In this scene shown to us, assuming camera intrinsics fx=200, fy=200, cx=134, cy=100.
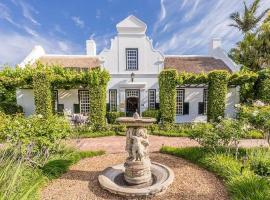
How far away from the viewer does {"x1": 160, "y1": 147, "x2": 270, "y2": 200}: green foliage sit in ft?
15.4

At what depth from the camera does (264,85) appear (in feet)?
55.3

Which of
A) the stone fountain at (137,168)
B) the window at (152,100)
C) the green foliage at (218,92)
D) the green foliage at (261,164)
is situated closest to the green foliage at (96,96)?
the window at (152,100)

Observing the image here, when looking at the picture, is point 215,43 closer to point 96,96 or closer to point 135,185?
point 96,96

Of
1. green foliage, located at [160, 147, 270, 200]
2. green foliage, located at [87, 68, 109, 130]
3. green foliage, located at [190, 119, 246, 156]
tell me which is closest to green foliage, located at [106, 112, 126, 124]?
green foliage, located at [87, 68, 109, 130]

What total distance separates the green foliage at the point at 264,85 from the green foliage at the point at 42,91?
17.4 m

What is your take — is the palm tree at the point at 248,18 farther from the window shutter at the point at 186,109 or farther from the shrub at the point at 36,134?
the shrub at the point at 36,134

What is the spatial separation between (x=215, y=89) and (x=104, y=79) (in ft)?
27.5

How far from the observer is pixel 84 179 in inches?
247

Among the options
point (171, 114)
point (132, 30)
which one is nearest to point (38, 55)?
point (132, 30)

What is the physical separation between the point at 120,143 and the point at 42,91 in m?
7.71

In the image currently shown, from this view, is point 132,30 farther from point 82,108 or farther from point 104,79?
point 82,108

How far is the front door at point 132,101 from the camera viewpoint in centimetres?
1862

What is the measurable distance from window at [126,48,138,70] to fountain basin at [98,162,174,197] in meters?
12.6

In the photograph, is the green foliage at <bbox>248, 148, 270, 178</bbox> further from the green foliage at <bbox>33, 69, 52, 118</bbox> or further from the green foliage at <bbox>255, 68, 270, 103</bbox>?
the green foliage at <bbox>33, 69, 52, 118</bbox>
